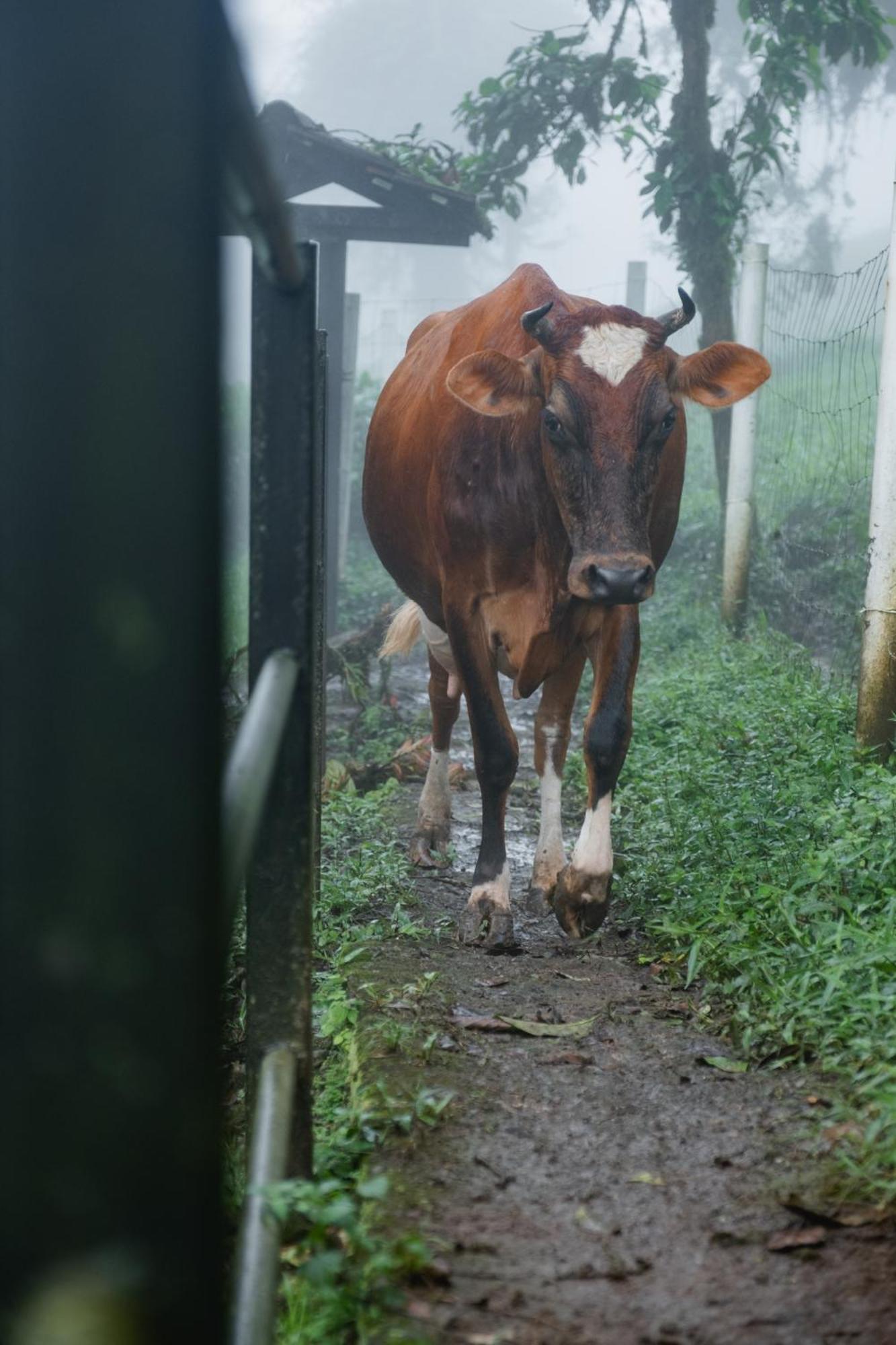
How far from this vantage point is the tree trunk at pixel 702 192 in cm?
1034

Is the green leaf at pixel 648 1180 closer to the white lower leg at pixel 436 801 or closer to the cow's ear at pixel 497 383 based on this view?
the cow's ear at pixel 497 383

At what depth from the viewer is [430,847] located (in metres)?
5.34

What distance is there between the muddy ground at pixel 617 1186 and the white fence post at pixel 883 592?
1.46m

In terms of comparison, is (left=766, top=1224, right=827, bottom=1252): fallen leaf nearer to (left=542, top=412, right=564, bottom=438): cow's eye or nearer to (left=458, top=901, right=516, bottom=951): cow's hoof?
(left=458, top=901, right=516, bottom=951): cow's hoof

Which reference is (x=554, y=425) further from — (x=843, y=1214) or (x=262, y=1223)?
(x=262, y=1223)

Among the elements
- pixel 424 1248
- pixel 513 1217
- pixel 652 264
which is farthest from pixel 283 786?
pixel 652 264

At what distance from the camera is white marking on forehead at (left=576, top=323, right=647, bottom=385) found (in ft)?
13.9

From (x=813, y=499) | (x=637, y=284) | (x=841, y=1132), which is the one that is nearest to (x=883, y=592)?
(x=841, y=1132)

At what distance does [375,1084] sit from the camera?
272cm

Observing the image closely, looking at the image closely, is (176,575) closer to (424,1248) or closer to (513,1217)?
(424,1248)

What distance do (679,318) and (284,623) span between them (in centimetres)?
283

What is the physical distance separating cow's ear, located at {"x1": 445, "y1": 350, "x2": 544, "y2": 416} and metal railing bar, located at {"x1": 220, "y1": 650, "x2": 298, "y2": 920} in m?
2.46

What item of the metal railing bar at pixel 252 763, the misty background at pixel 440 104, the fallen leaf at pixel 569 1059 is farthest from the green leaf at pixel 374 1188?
the misty background at pixel 440 104

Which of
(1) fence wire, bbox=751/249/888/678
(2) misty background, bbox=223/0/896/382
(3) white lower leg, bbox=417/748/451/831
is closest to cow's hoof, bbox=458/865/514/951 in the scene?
A: (3) white lower leg, bbox=417/748/451/831
